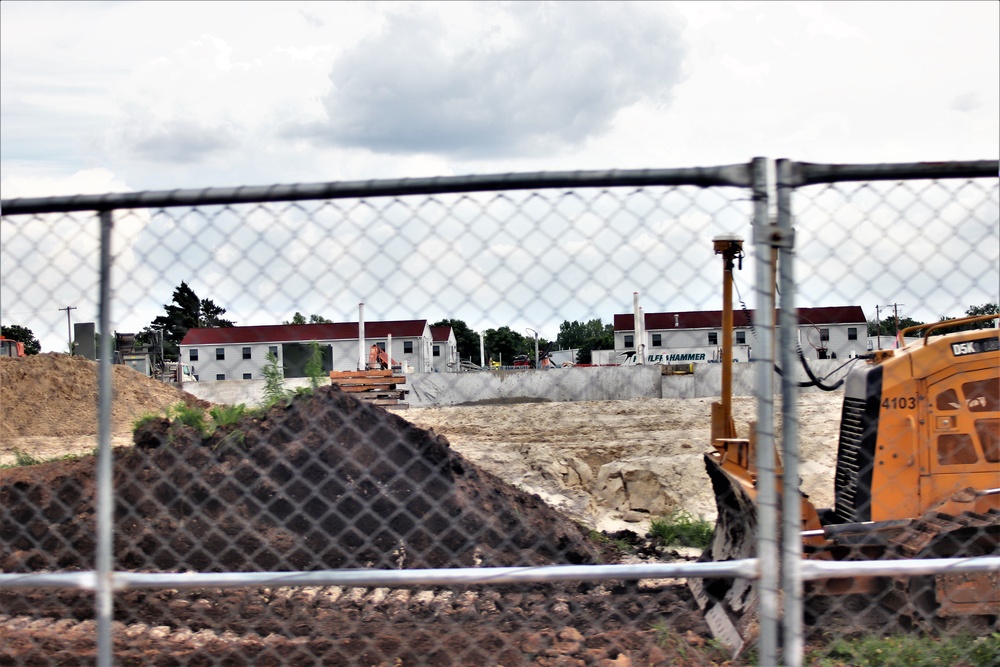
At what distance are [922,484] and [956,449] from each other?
321mm

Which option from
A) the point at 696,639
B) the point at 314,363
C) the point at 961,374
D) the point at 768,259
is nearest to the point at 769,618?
the point at 768,259

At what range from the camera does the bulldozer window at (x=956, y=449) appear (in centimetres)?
557

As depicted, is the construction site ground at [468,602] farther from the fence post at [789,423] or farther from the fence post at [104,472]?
the fence post at [789,423]

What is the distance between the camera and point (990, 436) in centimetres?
563

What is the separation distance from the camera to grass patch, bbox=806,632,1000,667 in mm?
4008

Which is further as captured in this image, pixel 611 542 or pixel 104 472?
pixel 611 542

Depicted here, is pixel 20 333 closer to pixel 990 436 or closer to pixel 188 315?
pixel 188 315

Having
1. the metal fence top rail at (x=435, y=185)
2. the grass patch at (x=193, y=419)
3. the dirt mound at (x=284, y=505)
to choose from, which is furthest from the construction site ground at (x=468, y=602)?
the metal fence top rail at (x=435, y=185)

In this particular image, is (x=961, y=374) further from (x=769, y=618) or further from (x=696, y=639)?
(x=769, y=618)

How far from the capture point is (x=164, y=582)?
2.19 metres

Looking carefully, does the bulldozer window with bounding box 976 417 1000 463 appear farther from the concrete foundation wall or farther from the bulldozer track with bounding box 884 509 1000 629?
the concrete foundation wall

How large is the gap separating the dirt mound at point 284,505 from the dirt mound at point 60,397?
9741mm

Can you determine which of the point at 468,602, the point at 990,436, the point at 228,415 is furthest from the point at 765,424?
the point at 228,415

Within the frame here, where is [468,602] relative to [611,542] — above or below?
above
